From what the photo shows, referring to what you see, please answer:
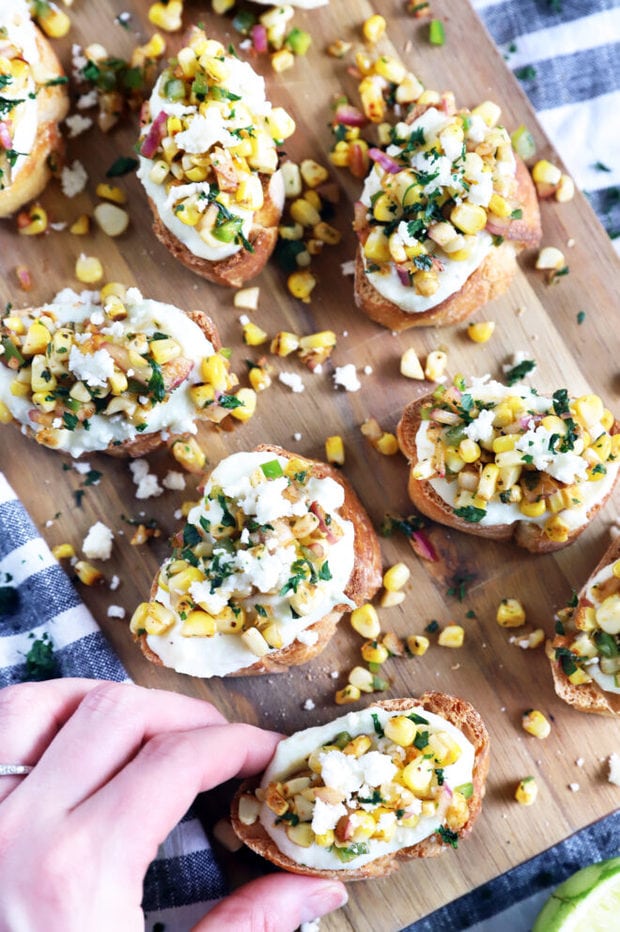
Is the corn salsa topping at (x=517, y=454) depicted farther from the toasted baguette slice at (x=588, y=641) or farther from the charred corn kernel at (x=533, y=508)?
the toasted baguette slice at (x=588, y=641)

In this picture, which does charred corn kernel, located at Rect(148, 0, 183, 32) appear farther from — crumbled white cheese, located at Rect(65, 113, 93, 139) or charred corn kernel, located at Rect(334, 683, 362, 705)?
charred corn kernel, located at Rect(334, 683, 362, 705)

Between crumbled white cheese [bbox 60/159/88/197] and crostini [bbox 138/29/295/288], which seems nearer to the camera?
crostini [bbox 138/29/295/288]

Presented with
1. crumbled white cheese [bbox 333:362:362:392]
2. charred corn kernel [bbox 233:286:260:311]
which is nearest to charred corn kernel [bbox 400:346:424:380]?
crumbled white cheese [bbox 333:362:362:392]

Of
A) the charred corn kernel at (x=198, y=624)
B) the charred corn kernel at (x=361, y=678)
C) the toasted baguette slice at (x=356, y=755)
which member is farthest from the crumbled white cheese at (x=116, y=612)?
the charred corn kernel at (x=361, y=678)

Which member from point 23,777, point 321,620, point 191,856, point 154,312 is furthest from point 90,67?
point 191,856

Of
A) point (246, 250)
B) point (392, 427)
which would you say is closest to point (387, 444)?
point (392, 427)
